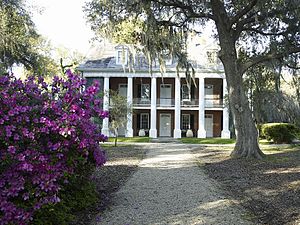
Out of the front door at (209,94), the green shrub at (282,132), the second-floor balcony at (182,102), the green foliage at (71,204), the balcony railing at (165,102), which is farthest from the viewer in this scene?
the front door at (209,94)

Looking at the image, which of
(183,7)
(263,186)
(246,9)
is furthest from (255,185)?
(183,7)

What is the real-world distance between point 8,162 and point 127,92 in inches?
1075

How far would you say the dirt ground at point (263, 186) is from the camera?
535 centimetres

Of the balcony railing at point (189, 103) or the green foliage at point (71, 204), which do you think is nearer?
the green foliage at point (71, 204)

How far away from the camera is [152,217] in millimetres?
5109

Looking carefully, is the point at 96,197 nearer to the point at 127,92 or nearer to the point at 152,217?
the point at 152,217

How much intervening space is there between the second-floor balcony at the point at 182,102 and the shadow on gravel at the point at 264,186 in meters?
18.3

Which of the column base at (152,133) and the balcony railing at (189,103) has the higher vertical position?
the balcony railing at (189,103)

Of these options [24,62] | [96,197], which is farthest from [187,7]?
[24,62]

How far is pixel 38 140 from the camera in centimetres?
451

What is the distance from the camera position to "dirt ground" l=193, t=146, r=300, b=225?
211 inches

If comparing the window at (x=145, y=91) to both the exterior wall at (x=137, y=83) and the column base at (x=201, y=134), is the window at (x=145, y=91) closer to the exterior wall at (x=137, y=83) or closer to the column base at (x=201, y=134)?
the exterior wall at (x=137, y=83)

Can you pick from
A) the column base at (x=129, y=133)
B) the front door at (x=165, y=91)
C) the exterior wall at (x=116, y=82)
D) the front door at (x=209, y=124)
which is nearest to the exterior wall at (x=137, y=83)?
the exterior wall at (x=116, y=82)

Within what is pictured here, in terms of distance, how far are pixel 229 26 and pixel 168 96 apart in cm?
1915
